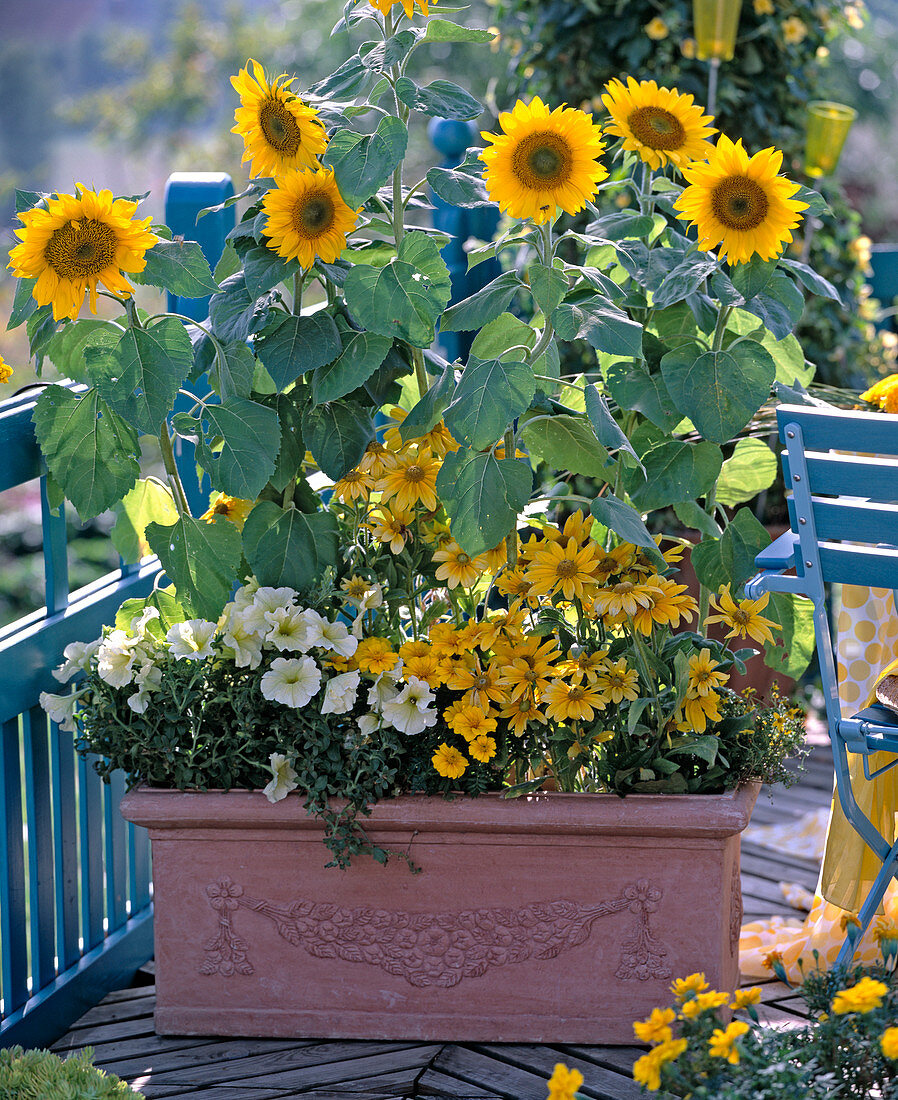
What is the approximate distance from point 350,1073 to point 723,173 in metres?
1.27

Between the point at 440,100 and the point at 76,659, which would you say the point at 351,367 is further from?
the point at 76,659

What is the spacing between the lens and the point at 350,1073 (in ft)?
5.48

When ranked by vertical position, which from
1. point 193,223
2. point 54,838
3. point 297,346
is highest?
point 193,223

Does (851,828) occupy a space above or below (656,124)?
below

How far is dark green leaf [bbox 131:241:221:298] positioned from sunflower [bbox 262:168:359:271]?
0.35 feet

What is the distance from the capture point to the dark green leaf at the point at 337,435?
1.66 metres

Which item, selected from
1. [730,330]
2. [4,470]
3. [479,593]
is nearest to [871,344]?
[730,330]

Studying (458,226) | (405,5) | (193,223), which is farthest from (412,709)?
(458,226)

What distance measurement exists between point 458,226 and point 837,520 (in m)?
1.63

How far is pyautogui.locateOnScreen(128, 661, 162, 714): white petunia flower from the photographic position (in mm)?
1673

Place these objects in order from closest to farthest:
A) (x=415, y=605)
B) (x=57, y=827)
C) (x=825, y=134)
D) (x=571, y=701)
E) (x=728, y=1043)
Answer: (x=728, y=1043) < (x=571, y=701) < (x=415, y=605) < (x=57, y=827) < (x=825, y=134)

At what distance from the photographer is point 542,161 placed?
1473mm

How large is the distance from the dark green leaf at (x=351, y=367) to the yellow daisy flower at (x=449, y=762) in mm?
484

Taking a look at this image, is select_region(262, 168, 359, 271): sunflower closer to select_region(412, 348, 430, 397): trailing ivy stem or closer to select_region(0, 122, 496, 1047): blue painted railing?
select_region(412, 348, 430, 397): trailing ivy stem
